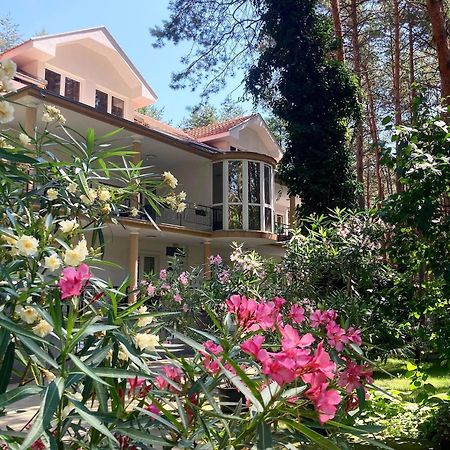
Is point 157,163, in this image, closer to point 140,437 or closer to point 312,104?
point 312,104

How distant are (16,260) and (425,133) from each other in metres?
4.50

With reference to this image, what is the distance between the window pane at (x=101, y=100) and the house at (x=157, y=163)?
0.12 ft

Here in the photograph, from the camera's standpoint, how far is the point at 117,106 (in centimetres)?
1847

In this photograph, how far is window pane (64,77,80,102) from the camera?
16.7 metres

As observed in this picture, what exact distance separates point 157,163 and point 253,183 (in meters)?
3.94

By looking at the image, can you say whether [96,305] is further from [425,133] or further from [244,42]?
[244,42]

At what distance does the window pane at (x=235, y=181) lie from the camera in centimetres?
1908

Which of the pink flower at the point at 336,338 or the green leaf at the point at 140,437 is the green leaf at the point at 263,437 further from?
the pink flower at the point at 336,338

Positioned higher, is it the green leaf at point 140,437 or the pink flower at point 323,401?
the pink flower at point 323,401

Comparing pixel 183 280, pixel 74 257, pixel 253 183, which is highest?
pixel 253 183

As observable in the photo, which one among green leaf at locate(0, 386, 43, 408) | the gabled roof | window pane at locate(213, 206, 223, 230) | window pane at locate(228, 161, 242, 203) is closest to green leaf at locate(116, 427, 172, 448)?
green leaf at locate(0, 386, 43, 408)

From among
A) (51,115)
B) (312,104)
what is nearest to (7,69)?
(51,115)

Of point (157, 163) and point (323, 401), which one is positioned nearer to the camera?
point (323, 401)

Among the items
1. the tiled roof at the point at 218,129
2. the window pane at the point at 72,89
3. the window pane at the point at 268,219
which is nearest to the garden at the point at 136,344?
the window pane at the point at 72,89
